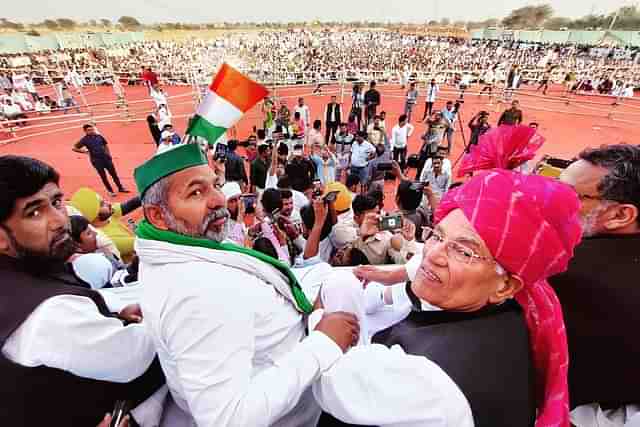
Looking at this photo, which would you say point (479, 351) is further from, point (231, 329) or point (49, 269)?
point (49, 269)

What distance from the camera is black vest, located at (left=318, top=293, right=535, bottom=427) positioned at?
91 centimetres

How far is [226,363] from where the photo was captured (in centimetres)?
110

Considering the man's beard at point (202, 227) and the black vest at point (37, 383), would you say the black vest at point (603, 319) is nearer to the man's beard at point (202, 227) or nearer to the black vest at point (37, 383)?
the man's beard at point (202, 227)

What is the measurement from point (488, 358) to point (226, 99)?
1.35 metres

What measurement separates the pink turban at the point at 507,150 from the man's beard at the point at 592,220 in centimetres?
44

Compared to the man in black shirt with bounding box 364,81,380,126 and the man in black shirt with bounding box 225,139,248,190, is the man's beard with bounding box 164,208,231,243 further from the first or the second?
the man in black shirt with bounding box 364,81,380,126

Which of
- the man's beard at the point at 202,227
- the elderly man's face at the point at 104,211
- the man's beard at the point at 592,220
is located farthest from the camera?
the elderly man's face at the point at 104,211

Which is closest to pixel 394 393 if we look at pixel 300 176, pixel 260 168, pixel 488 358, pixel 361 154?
pixel 488 358

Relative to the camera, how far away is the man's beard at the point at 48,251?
4.48 ft

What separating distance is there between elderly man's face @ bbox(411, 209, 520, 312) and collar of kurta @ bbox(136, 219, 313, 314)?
2.17ft

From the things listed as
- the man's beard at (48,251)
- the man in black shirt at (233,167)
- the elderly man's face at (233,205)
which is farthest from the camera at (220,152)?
the man's beard at (48,251)

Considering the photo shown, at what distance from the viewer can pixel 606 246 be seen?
1.45 m

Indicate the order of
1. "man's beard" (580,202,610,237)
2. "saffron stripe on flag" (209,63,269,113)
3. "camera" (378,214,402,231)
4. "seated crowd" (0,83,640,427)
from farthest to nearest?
"camera" (378,214,402,231) < "man's beard" (580,202,610,237) < "saffron stripe on flag" (209,63,269,113) < "seated crowd" (0,83,640,427)

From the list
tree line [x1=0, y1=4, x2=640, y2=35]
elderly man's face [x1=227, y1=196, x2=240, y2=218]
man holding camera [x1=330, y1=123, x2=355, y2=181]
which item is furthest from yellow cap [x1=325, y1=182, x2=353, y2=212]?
tree line [x1=0, y1=4, x2=640, y2=35]
